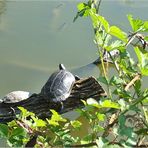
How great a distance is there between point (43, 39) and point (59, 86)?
1.07 meters

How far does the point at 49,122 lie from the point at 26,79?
2.29 metres

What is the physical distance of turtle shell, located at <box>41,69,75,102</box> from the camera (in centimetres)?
283

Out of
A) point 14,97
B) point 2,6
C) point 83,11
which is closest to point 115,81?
point 83,11

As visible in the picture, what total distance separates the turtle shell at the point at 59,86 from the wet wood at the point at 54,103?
0.12 feet

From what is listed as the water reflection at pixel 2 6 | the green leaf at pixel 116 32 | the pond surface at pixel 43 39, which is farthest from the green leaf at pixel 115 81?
the water reflection at pixel 2 6

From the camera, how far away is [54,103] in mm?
2803

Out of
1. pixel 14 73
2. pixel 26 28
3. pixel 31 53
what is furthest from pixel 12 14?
pixel 14 73

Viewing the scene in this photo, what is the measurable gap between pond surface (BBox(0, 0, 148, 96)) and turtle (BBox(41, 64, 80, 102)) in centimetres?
21

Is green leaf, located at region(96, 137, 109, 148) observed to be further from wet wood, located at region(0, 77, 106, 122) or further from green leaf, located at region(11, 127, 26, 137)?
wet wood, located at region(0, 77, 106, 122)

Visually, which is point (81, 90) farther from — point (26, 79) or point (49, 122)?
point (49, 122)

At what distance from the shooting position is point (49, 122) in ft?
3.19

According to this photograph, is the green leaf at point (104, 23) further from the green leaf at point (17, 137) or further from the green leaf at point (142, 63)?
the green leaf at point (17, 137)

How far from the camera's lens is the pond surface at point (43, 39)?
3.34 m

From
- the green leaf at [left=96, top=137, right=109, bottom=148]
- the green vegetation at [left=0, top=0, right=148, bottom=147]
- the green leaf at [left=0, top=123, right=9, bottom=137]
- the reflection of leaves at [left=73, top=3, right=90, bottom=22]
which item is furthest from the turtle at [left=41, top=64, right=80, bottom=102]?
the green leaf at [left=96, top=137, right=109, bottom=148]
